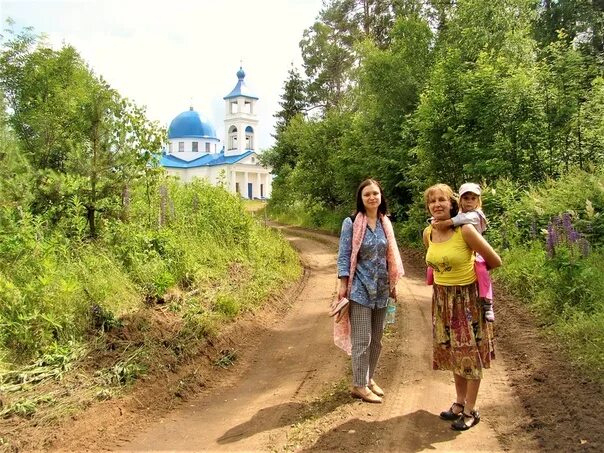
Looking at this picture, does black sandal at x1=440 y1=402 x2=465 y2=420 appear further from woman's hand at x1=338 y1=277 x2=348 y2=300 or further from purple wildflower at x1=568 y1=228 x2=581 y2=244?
purple wildflower at x1=568 y1=228 x2=581 y2=244

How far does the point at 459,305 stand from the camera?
4340 millimetres

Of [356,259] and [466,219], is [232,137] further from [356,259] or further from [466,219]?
[466,219]

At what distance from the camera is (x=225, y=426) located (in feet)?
15.7

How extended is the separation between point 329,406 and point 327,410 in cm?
10

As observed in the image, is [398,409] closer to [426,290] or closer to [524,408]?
[524,408]

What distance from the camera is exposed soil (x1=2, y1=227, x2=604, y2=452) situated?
14.0 feet

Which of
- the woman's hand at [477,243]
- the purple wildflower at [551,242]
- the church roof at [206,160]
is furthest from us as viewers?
the church roof at [206,160]

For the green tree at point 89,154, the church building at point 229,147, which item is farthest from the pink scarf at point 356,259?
the church building at point 229,147

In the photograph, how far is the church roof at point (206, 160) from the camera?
203 ft

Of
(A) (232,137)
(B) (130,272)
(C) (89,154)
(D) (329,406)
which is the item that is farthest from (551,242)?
(A) (232,137)

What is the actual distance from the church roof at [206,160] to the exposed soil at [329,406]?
55.5 meters

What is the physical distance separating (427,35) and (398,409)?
54.9 ft

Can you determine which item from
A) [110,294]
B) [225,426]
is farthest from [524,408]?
[110,294]

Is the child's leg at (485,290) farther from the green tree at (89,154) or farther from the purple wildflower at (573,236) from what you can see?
the green tree at (89,154)
